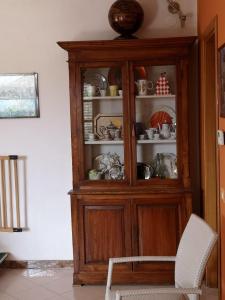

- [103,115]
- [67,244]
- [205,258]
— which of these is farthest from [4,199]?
[205,258]

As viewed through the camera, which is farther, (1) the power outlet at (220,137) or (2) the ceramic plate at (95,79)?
(2) the ceramic plate at (95,79)

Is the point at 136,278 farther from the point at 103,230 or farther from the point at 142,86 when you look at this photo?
the point at 142,86

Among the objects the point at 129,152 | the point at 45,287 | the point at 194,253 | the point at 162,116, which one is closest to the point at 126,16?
the point at 162,116

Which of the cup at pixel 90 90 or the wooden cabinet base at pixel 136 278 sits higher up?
the cup at pixel 90 90

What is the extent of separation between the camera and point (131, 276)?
3.38 m

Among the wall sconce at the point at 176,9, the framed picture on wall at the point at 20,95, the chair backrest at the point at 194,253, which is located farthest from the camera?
the framed picture on wall at the point at 20,95

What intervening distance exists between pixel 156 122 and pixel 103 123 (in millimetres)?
440

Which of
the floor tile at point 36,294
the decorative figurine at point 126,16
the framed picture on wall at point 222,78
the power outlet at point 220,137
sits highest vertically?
the decorative figurine at point 126,16

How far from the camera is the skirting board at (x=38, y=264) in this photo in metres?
3.84

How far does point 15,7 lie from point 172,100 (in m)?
1.63

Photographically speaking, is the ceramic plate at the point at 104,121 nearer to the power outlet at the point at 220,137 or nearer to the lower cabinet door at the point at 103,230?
the lower cabinet door at the point at 103,230

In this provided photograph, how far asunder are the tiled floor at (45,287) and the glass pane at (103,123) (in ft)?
2.98

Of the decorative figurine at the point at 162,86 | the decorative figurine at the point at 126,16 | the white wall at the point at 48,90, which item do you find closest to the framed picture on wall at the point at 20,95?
the white wall at the point at 48,90

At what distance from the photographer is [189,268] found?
220 cm
